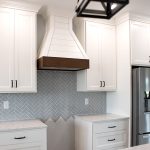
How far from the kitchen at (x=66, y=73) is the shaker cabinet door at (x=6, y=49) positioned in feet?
0.04

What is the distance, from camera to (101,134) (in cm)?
313

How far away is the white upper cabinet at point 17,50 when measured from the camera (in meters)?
2.83

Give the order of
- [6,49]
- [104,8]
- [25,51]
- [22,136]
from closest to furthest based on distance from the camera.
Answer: [104,8] → [22,136] → [6,49] → [25,51]

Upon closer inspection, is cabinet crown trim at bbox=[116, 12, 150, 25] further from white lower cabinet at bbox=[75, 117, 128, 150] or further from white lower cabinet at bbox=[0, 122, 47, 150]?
white lower cabinet at bbox=[0, 122, 47, 150]

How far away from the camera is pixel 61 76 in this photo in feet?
11.6

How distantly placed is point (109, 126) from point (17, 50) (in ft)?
6.20

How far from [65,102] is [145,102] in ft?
4.53

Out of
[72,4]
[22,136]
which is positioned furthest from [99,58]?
[22,136]

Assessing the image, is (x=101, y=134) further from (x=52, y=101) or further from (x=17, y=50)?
(x=17, y=50)

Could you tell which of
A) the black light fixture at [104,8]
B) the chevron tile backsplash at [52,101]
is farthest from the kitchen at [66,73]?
the black light fixture at [104,8]

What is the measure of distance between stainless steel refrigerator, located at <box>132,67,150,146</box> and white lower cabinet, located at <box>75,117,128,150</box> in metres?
0.19

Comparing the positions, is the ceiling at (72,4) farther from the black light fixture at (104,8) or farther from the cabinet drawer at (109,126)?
the cabinet drawer at (109,126)

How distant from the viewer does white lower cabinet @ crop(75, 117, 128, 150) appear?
3082 millimetres

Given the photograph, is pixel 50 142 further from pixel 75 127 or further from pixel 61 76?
pixel 61 76
